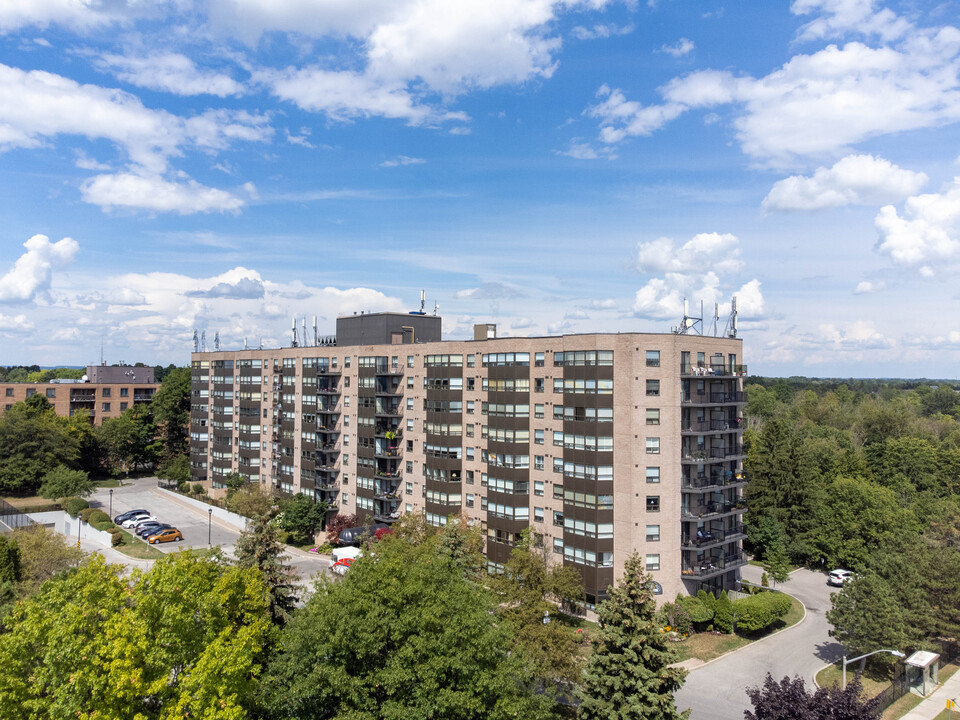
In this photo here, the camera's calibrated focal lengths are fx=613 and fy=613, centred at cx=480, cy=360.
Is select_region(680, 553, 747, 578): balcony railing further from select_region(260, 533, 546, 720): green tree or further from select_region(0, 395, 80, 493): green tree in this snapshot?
select_region(0, 395, 80, 493): green tree

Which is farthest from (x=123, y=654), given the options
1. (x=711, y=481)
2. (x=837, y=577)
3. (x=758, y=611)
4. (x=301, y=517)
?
(x=837, y=577)

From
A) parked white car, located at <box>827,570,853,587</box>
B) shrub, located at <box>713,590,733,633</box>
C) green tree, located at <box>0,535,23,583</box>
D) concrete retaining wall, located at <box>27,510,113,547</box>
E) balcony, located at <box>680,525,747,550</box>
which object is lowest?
parked white car, located at <box>827,570,853,587</box>

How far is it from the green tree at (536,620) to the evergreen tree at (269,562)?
1362 cm

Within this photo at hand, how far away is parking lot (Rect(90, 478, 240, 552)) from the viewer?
73250mm

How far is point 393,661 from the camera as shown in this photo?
26.9 metres

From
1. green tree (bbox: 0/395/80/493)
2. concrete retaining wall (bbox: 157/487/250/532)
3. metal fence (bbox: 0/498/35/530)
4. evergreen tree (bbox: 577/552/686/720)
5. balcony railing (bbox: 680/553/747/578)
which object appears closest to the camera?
evergreen tree (bbox: 577/552/686/720)

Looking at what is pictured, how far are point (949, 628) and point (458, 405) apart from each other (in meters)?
43.1

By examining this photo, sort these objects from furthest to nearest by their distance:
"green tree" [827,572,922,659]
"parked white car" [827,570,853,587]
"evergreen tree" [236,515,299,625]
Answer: "parked white car" [827,570,853,587] → "green tree" [827,572,922,659] → "evergreen tree" [236,515,299,625]

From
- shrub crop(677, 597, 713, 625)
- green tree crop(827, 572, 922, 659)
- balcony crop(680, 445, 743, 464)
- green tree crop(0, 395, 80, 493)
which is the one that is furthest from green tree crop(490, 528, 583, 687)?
green tree crop(0, 395, 80, 493)

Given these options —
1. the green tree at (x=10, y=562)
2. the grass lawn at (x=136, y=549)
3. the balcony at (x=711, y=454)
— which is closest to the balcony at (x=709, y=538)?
the balcony at (x=711, y=454)

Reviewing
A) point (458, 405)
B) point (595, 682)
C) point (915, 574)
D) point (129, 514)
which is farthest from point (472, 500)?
point (129, 514)

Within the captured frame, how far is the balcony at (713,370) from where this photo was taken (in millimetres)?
52344

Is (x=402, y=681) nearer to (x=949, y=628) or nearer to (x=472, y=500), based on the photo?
(x=472, y=500)

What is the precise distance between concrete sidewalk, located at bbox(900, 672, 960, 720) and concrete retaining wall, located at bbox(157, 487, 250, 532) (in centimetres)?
6702
